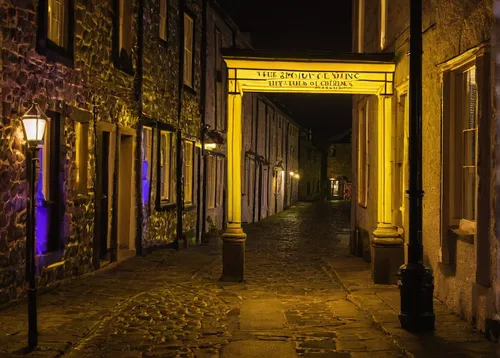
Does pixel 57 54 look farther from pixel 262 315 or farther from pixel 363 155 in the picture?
pixel 363 155

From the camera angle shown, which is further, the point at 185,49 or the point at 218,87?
the point at 218,87

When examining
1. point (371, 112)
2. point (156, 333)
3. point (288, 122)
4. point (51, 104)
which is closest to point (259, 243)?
point (371, 112)

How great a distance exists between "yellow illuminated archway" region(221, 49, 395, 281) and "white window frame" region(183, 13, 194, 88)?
7527 mm

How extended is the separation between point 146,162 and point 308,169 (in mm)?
51270

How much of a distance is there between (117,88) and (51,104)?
3.20m

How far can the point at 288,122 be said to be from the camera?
154ft

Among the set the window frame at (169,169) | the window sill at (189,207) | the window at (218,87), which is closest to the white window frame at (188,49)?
the window frame at (169,169)

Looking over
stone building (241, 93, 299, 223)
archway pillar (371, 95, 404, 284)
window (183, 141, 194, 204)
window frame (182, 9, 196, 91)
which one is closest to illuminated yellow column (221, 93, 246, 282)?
archway pillar (371, 95, 404, 284)

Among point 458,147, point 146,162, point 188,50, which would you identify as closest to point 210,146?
point 188,50

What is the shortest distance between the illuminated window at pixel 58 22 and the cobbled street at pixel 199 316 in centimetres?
413

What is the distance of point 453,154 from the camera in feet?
28.8

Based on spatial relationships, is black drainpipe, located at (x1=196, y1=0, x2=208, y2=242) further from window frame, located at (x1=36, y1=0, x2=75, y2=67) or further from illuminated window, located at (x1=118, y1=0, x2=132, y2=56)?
window frame, located at (x1=36, y1=0, x2=75, y2=67)

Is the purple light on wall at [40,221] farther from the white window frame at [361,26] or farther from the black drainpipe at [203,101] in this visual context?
the black drainpipe at [203,101]

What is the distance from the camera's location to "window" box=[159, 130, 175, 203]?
1706cm
